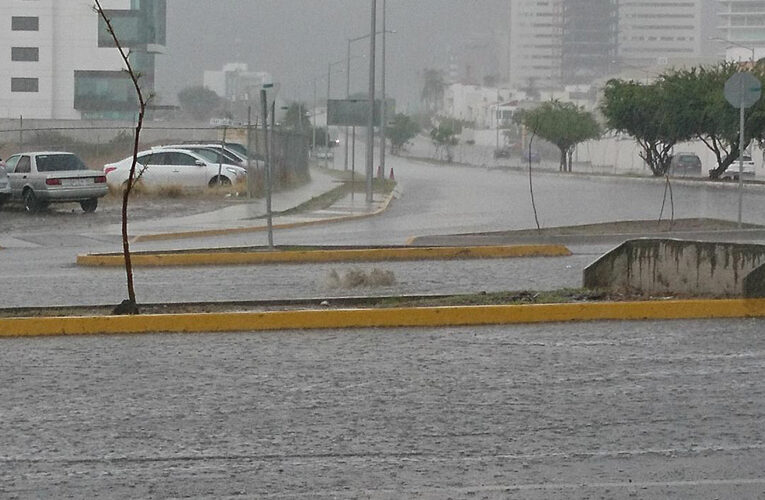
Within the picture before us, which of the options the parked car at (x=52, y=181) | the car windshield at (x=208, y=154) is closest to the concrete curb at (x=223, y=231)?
the parked car at (x=52, y=181)

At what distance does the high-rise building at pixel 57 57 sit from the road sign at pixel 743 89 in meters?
80.5

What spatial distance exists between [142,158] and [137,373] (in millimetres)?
30359

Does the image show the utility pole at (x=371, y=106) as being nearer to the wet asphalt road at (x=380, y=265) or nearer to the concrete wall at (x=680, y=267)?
the wet asphalt road at (x=380, y=265)

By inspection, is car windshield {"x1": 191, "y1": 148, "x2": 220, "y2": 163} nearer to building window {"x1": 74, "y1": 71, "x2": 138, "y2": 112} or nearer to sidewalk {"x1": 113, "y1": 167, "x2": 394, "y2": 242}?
sidewalk {"x1": 113, "y1": 167, "x2": 394, "y2": 242}

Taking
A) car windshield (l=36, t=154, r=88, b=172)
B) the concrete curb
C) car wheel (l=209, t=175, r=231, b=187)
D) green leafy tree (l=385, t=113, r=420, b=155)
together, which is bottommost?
the concrete curb

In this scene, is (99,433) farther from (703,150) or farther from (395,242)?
(703,150)

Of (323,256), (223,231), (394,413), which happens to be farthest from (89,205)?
(394,413)

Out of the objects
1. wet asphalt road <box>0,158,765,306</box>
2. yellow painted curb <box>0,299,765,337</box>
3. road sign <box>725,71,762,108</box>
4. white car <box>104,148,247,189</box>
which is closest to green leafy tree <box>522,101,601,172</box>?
wet asphalt road <box>0,158,765,306</box>

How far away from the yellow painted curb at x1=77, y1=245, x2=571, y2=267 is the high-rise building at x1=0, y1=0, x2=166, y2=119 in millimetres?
82600

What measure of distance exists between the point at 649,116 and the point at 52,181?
40.8 metres

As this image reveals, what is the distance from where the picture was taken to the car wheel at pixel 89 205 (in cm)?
3354

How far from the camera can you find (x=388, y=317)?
12.6 meters

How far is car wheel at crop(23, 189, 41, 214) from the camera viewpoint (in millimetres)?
32875

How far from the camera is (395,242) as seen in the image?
943 inches
